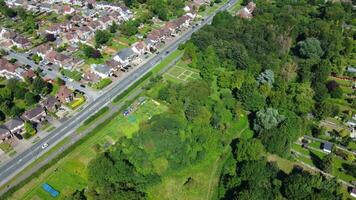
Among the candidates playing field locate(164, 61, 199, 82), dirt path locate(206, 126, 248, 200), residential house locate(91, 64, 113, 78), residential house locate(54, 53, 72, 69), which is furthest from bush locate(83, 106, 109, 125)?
dirt path locate(206, 126, 248, 200)

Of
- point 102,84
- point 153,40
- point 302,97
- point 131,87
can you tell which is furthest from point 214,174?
point 153,40

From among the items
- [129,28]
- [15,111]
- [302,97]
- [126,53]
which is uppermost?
[302,97]

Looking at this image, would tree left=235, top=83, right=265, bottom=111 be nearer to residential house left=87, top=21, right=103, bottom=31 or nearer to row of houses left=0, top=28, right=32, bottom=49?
residential house left=87, top=21, right=103, bottom=31

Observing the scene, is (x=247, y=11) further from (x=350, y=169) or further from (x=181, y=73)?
(x=350, y=169)

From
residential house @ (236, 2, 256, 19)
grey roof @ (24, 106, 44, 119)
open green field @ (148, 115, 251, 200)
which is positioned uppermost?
residential house @ (236, 2, 256, 19)

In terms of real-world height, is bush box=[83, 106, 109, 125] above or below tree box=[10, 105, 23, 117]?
above

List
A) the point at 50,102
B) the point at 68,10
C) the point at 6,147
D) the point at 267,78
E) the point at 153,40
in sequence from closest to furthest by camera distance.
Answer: the point at 6,147 < the point at 50,102 < the point at 267,78 < the point at 153,40 < the point at 68,10
